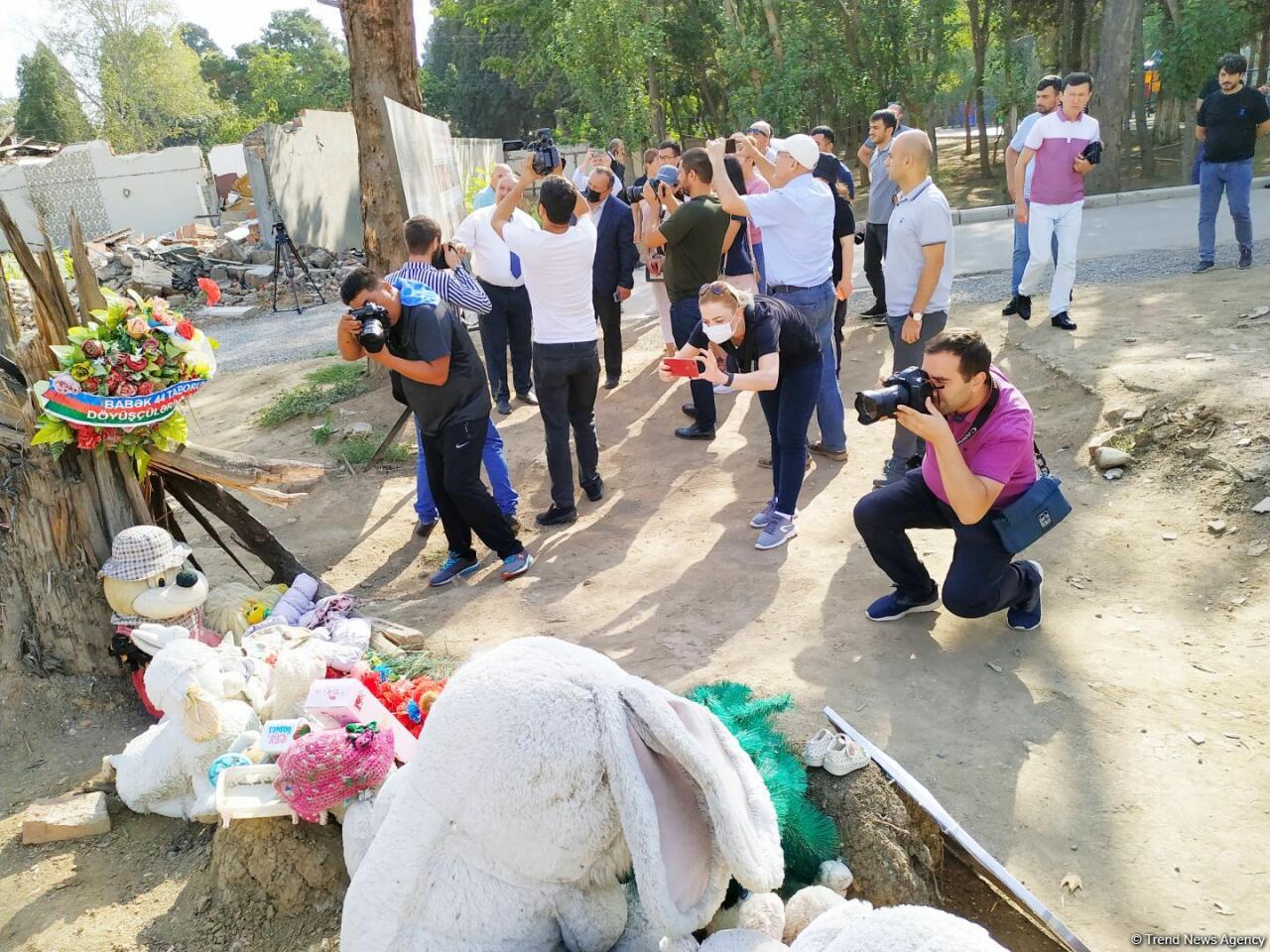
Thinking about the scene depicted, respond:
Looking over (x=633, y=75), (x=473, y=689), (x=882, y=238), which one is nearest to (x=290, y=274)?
(x=633, y=75)

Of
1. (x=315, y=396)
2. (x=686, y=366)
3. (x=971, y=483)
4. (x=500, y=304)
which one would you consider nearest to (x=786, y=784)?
(x=971, y=483)

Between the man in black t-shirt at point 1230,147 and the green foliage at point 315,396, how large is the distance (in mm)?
7564

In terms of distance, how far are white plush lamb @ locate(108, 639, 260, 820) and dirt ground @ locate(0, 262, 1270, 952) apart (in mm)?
156

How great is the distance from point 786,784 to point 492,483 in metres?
3.30

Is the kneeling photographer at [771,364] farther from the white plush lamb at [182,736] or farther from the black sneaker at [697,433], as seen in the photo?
the white plush lamb at [182,736]

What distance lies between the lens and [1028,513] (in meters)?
3.55

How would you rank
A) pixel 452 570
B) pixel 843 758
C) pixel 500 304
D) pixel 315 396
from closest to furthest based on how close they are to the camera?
pixel 843 758 → pixel 452 570 → pixel 500 304 → pixel 315 396

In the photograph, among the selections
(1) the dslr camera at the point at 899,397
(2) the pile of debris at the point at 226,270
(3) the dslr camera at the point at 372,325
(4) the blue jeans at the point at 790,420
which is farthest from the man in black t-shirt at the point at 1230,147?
(2) the pile of debris at the point at 226,270

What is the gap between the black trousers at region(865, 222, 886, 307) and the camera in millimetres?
7848

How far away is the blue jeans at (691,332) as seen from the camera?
21.2 feet

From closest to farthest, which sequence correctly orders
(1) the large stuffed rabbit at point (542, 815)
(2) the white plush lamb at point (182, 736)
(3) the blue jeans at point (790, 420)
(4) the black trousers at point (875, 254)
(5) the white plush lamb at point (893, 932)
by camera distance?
(5) the white plush lamb at point (893, 932)
(1) the large stuffed rabbit at point (542, 815)
(2) the white plush lamb at point (182, 736)
(3) the blue jeans at point (790, 420)
(4) the black trousers at point (875, 254)

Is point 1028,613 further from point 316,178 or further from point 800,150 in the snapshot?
point 316,178

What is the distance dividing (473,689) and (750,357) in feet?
10.4

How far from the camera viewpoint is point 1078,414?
584cm
